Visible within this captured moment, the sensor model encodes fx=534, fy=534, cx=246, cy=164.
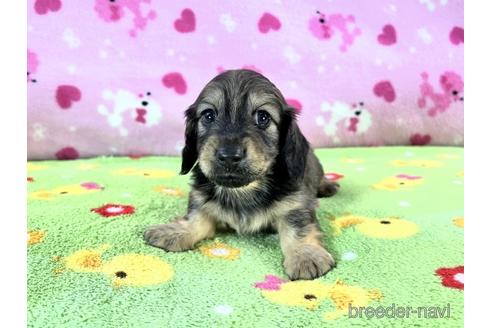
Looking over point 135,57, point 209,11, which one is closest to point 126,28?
point 135,57

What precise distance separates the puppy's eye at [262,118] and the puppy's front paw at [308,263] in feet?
1.77

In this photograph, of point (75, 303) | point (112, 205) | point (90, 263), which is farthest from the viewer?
point (112, 205)

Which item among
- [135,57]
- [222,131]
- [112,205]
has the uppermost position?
[135,57]

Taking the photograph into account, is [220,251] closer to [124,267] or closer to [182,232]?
[182,232]

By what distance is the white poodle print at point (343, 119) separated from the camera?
4227 mm

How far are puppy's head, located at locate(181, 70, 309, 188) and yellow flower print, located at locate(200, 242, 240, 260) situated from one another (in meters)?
0.29

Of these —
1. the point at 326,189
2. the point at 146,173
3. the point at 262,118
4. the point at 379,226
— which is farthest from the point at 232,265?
the point at 146,173

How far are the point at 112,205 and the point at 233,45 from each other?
1.89 m

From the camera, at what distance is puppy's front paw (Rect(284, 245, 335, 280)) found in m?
1.88

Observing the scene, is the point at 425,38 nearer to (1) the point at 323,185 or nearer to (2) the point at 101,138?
(1) the point at 323,185

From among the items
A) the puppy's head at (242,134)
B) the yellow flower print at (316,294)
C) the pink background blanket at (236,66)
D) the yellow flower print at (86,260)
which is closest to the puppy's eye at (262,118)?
the puppy's head at (242,134)

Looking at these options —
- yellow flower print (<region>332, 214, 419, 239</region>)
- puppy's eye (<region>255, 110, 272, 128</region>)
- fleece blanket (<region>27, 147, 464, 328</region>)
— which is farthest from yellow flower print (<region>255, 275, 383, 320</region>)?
puppy's eye (<region>255, 110, 272, 128</region>)

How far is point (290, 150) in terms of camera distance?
230 cm

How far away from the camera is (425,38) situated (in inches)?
172
